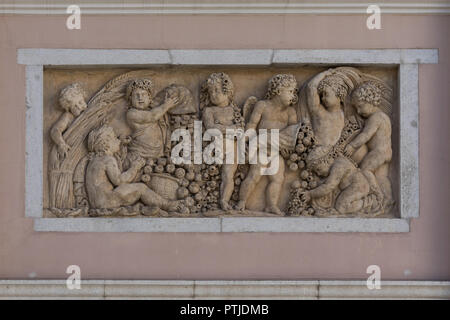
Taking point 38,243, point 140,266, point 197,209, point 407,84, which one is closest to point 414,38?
point 407,84

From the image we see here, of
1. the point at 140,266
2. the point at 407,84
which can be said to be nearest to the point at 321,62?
the point at 407,84

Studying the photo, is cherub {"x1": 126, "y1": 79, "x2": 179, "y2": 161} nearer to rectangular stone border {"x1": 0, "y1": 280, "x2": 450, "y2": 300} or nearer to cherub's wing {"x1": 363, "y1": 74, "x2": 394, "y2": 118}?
rectangular stone border {"x1": 0, "y1": 280, "x2": 450, "y2": 300}

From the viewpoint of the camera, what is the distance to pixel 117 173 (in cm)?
744

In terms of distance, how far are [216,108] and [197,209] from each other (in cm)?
80

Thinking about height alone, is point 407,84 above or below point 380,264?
above

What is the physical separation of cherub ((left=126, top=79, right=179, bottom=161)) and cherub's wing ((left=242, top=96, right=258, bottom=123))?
54 cm

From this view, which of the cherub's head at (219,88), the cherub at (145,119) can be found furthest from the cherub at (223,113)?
the cherub at (145,119)

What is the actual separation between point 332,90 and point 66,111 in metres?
2.07

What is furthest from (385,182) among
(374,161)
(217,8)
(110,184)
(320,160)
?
(110,184)

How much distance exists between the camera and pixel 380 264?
7348 millimetres

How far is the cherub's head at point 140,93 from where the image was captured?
24.6 ft

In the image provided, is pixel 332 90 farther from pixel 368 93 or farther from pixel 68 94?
pixel 68 94
